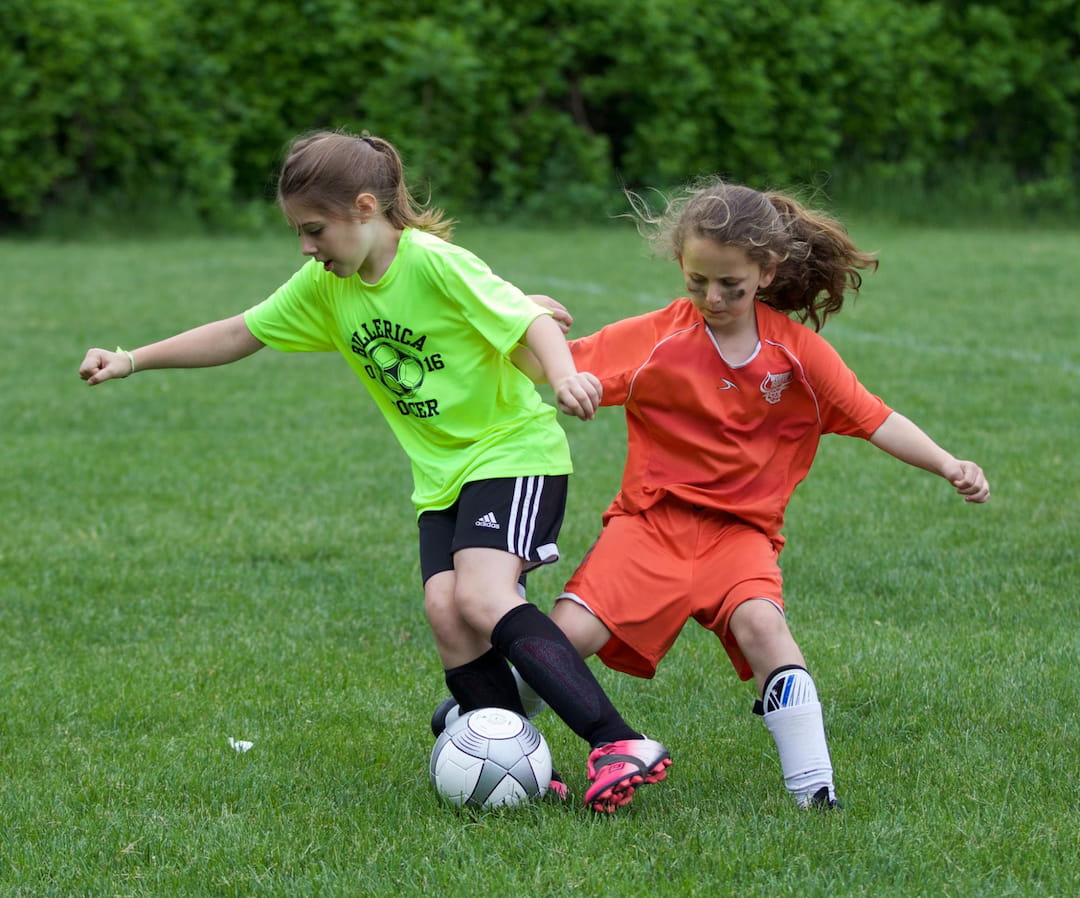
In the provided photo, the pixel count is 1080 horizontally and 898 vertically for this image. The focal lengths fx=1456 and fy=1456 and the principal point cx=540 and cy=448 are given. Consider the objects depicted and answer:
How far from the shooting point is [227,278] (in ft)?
43.3

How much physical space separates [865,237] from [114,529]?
12.8 meters

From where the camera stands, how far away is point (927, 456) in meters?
3.36

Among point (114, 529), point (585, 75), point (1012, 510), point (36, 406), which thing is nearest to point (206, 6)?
point (585, 75)

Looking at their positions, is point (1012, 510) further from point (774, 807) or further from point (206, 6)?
point (206, 6)

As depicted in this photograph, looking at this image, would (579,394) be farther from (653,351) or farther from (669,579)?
→ (669,579)

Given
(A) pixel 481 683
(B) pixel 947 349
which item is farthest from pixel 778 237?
(B) pixel 947 349

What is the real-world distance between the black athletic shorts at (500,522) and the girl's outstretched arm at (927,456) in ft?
2.57

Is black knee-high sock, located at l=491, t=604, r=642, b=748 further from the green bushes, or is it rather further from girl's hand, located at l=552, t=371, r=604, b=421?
the green bushes

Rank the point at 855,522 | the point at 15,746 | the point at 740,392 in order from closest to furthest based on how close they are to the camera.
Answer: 1. the point at 740,392
2. the point at 15,746
3. the point at 855,522

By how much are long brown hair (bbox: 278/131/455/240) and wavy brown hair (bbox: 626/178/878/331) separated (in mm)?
591

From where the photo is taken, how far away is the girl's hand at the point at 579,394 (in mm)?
3010

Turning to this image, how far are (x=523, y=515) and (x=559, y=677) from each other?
1.30 ft

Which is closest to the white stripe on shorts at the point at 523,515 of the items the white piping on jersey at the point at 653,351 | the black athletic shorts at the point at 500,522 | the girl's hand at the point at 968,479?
the black athletic shorts at the point at 500,522

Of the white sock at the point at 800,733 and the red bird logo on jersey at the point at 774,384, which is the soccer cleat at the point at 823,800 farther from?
the red bird logo on jersey at the point at 774,384
